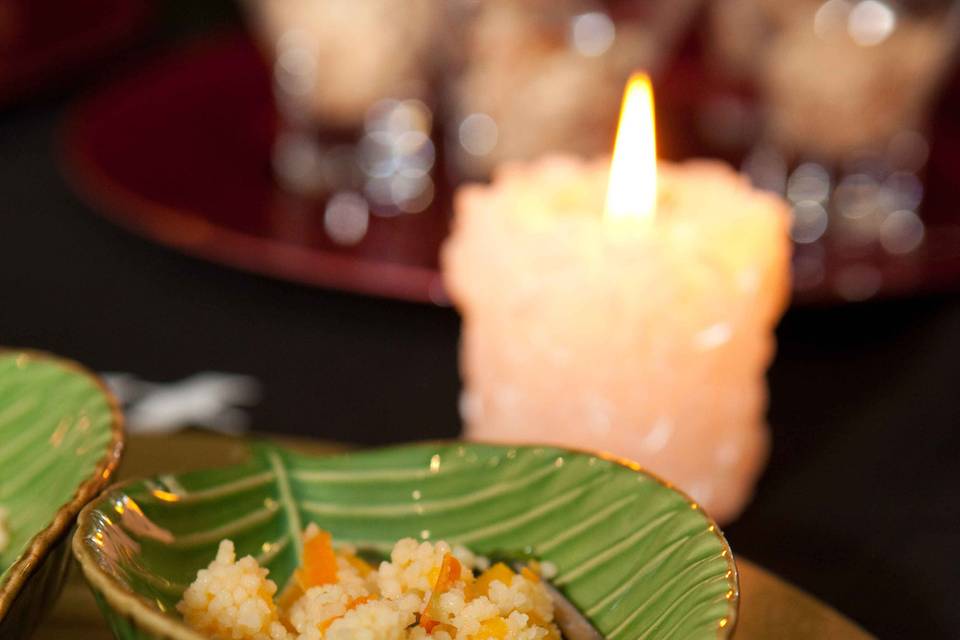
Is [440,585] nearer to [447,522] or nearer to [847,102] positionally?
[447,522]

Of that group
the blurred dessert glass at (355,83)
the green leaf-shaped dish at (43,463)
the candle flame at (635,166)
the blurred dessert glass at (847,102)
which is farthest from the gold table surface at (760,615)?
the blurred dessert glass at (355,83)

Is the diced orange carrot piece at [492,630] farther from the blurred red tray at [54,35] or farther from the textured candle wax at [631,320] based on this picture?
the blurred red tray at [54,35]

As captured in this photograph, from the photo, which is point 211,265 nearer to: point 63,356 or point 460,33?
point 63,356

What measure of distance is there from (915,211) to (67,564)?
2.56 ft

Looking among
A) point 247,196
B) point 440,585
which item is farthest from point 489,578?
point 247,196

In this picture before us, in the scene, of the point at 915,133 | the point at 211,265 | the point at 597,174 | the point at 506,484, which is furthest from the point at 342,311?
the point at 915,133

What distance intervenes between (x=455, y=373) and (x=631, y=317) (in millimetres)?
257

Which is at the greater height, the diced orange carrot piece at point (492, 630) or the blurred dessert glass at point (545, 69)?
the blurred dessert glass at point (545, 69)

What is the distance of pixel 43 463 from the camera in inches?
20.8

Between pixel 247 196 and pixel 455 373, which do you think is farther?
pixel 247 196

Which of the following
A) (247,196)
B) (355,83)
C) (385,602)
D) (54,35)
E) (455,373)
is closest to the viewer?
(385,602)

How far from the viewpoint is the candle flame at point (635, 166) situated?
60 centimetres

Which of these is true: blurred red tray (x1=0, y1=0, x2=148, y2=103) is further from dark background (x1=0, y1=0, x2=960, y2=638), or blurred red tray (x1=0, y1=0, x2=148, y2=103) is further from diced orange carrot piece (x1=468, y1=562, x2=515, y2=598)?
diced orange carrot piece (x1=468, y1=562, x2=515, y2=598)

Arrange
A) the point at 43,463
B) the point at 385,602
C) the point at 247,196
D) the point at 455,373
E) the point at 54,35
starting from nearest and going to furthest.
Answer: the point at 385,602
the point at 43,463
the point at 455,373
the point at 247,196
the point at 54,35
